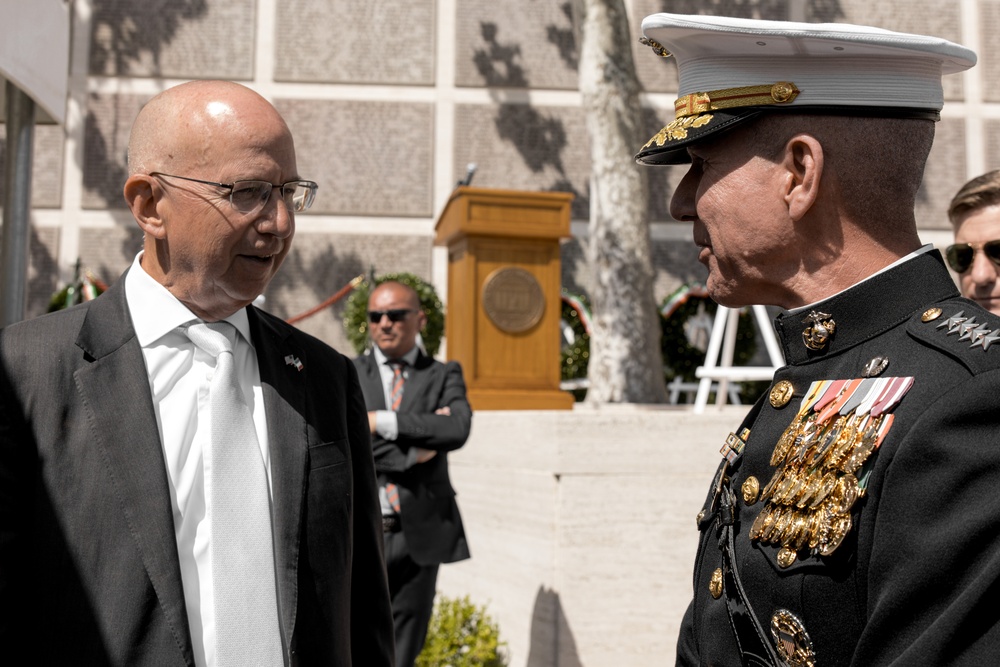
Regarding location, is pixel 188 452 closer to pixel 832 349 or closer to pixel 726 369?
pixel 832 349

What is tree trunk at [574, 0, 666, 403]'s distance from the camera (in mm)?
9258

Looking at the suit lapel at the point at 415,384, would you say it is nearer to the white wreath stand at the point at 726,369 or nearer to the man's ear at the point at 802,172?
the white wreath stand at the point at 726,369

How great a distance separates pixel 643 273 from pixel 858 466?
7.91m

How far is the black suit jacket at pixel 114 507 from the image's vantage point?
1.93m

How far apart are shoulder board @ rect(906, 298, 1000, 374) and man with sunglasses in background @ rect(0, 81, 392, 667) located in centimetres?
124

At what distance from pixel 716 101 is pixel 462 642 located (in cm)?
416

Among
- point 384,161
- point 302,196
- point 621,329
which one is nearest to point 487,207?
point 621,329

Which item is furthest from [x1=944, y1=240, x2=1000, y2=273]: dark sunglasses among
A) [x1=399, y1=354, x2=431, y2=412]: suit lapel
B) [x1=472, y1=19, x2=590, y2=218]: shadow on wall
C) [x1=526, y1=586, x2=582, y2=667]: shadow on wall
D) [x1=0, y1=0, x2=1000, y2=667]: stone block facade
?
[x1=472, y1=19, x2=590, y2=218]: shadow on wall

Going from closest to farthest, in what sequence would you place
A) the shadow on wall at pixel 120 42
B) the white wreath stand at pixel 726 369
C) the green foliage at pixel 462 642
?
the green foliage at pixel 462 642, the white wreath stand at pixel 726 369, the shadow on wall at pixel 120 42

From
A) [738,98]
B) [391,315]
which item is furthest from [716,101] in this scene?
[391,315]

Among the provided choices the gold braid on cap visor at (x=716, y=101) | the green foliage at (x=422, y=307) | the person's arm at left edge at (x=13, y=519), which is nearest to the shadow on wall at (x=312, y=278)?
the green foliage at (x=422, y=307)

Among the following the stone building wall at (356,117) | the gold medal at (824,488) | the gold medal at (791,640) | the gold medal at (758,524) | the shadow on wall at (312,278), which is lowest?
the gold medal at (791,640)

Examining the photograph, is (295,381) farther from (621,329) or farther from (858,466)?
(621,329)

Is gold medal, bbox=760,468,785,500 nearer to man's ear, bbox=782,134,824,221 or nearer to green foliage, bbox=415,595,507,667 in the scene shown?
man's ear, bbox=782,134,824,221
